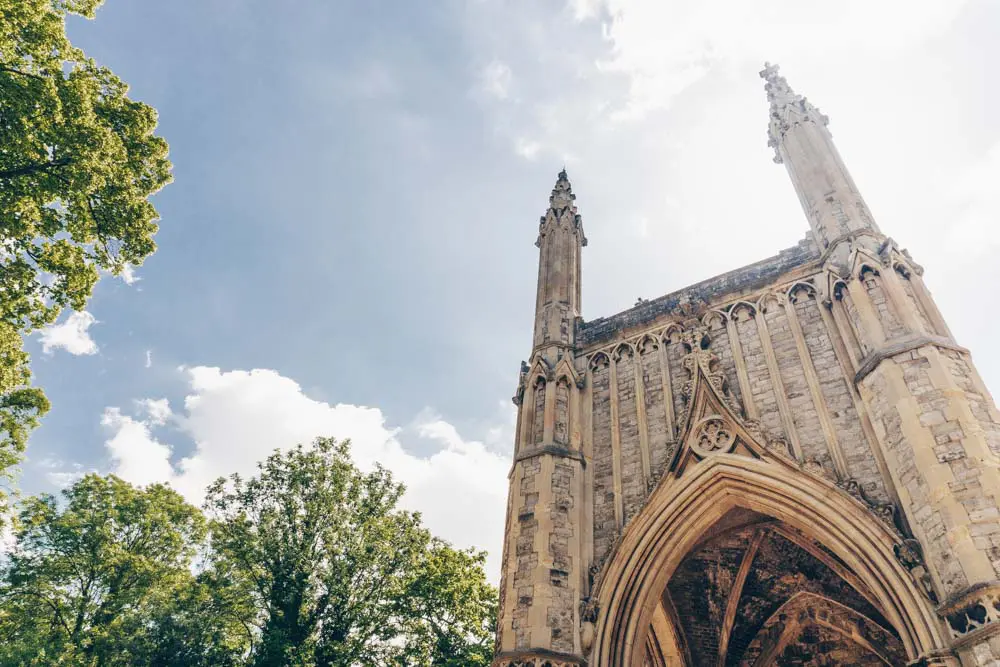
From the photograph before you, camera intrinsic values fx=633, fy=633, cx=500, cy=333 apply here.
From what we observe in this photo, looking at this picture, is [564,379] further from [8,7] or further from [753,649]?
[8,7]

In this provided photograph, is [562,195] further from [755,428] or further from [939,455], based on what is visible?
[939,455]

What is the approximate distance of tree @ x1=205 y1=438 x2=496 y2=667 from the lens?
546 inches

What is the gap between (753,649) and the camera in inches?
483

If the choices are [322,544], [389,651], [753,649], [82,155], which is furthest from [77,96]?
[753,649]

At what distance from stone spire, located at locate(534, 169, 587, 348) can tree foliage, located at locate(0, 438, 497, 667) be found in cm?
670

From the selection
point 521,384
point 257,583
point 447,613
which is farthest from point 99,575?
point 521,384

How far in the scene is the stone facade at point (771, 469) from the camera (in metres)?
7.33

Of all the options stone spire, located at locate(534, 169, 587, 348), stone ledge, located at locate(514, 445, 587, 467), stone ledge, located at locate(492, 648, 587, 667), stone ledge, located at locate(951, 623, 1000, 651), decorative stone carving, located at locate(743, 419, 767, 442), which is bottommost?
stone ledge, located at locate(951, 623, 1000, 651)

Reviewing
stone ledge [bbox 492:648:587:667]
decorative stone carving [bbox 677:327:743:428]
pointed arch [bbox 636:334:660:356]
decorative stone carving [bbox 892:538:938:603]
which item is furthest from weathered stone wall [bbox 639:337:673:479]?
decorative stone carving [bbox 892:538:938:603]

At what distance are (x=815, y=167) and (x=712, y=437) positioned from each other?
579cm

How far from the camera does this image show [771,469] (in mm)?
9031

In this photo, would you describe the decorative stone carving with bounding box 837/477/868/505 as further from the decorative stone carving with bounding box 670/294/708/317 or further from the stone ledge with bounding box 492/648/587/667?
the decorative stone carving with bounding box 670/294/708/317

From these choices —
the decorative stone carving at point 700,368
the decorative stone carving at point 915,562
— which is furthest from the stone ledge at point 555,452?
the decorative stone carving at point 915,562

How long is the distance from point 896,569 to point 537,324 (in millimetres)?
7934
